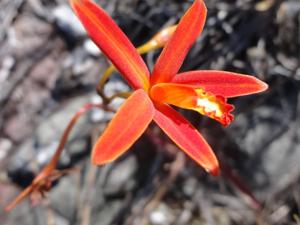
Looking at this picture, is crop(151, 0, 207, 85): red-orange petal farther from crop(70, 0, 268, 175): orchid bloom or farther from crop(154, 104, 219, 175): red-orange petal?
crop(154, 104, 219, 175): red-orange petal

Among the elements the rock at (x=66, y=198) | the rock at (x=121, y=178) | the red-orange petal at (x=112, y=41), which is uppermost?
the red-orange petal at (x=112, y=41)

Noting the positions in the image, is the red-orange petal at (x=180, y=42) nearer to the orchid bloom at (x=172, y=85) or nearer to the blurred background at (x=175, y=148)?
the orchid bloom at (x=172, y=85)

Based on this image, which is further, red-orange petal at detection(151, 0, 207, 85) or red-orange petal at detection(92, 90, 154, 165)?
red-orange petal at detection(151, 0, 207, 85)

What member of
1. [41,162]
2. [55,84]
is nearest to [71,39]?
[55,84]

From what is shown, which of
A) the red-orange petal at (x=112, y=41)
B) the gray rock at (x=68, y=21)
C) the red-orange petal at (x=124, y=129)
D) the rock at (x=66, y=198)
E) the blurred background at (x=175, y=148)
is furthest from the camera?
the gray rock at (x=68, y=21)

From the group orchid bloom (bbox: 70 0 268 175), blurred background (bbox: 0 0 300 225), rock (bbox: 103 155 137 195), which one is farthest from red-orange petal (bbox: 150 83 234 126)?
rock (bbox: 103 155 137 195)

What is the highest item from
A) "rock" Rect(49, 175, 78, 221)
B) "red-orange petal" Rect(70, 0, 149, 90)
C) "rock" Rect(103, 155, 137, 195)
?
"red-orange petal" Rect(70, 0, 149, 90)

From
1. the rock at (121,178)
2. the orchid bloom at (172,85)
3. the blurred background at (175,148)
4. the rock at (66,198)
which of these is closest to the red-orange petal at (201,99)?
the orchid bloom at (172,85)
